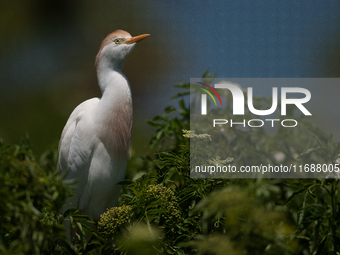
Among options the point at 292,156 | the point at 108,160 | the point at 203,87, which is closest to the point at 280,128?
the point at 292,156

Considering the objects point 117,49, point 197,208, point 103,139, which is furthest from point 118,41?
point 197,208

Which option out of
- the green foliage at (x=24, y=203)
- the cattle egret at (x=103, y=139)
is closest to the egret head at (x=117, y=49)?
the cattle egret at (x=103, y=139)

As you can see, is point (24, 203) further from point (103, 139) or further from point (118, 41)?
Answer: point (118, 41)

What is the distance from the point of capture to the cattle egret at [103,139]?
117cm

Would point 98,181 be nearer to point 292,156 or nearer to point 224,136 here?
point 224,136

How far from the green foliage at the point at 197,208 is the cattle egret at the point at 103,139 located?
19cm

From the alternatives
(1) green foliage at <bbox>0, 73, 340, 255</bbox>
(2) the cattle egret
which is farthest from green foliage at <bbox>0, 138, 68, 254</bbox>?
(2) the cattle egret

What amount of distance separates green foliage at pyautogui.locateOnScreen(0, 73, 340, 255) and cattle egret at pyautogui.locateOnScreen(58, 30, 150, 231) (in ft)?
0.61

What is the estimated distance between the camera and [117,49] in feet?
4.00

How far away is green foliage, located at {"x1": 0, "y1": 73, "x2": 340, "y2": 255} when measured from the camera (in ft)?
1.79

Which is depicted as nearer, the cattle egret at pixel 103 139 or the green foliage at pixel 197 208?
the green foliage at pixel 197 208

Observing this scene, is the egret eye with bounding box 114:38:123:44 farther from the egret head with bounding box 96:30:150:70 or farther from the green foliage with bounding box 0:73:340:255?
the green foliage with bounding box 0:73:340:255

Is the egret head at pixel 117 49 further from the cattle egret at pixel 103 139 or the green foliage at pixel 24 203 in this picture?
the green foliage at pixel 24 203

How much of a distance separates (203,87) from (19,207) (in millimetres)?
693
